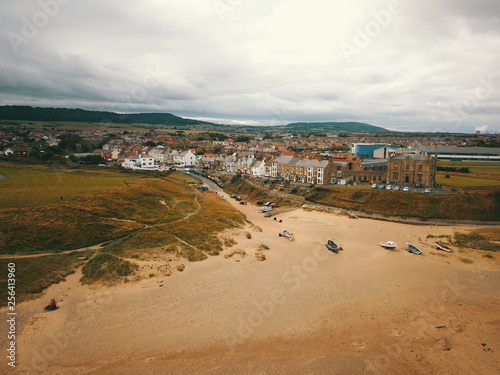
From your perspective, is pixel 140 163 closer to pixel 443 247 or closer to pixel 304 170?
pixel 304 170

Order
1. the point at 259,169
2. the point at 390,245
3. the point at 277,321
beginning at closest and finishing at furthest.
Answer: the point at 277,321 → the point at 390,245 → the point at 259,169

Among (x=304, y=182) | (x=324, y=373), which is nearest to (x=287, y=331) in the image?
(x=324, y=373)

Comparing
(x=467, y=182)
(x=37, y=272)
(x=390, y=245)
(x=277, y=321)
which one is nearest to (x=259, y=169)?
(x=467, y=182)

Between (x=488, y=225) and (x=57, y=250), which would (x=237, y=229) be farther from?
(x=488, y=225)

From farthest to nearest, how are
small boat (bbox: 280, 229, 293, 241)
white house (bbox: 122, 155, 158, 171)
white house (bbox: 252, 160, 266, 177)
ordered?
white house (bbox: 122, 155, 158, 171)
white house (bbox: 252, 160, 266, 177)
small boat (bbox: 280, 229, 293, 241)

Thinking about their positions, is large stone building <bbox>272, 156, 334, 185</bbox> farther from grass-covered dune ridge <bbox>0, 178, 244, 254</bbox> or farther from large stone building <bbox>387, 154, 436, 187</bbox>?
grass-covered dune ridge <bbox>0, 178, 244, 254</bbox>

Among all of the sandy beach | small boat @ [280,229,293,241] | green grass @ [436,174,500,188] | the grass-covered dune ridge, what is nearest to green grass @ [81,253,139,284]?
the sandy beach
